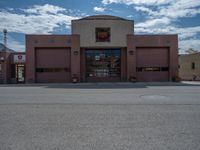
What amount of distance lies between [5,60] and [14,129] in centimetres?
2708

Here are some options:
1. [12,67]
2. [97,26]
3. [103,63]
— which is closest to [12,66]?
[12,67]

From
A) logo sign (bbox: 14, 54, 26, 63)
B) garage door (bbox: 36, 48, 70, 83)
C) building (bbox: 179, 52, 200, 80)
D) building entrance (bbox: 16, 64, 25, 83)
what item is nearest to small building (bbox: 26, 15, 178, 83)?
garage door (bbox: 36, 48, 70, 83)

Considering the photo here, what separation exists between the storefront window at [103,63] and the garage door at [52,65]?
2.90 m

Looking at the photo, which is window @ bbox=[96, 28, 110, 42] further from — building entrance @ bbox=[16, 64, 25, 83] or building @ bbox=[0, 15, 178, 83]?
building entrance @ bbox=[16, 64, 25, 83]

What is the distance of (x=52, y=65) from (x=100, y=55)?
637 centimetres

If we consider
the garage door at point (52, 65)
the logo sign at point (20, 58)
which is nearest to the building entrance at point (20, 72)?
the logo sign at point (20, 58)

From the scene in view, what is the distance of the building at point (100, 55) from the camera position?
30266mm

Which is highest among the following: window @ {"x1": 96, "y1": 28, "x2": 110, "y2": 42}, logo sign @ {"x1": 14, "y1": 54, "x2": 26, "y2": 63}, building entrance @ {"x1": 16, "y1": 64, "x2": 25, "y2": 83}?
window @ {"x1": 96, "y1": 28, "x2": 110, "y2": 42}

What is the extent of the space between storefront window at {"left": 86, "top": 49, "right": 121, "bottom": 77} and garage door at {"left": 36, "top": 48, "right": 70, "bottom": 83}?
2.90 metres

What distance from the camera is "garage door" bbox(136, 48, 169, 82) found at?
3116cm

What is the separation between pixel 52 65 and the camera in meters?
30.8

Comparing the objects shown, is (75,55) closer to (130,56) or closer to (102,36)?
(102,36)

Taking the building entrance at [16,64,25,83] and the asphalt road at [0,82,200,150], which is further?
the building entrance at [16,64,25,83]

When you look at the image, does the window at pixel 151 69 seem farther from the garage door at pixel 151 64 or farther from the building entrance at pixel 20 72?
the building entrance at pixel 20 72
